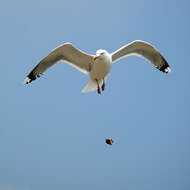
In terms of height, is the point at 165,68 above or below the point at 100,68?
above

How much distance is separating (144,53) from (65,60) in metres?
1.34

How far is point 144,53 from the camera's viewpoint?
5.49m

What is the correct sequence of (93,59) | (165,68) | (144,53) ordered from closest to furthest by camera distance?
(93,59), (144,53), (165,68)

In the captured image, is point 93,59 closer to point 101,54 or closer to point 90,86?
point 101,54

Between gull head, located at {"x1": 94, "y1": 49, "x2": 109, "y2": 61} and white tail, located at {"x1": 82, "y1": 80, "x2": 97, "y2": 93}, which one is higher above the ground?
gull head, located at {"x1": 94, "y1": 49, "x2": 109, "y2": 61}

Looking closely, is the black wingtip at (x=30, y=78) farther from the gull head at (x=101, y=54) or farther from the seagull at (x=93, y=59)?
the gull head at (x=101, y=54)

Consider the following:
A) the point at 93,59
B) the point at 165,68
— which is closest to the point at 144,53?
the point at 165,68

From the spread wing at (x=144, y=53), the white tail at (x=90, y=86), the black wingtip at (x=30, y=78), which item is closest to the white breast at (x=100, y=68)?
the white tail at (x=90, y=86)

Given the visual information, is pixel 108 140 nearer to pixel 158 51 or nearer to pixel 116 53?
pixel 116 53

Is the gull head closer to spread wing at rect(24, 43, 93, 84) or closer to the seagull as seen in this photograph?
the seagull

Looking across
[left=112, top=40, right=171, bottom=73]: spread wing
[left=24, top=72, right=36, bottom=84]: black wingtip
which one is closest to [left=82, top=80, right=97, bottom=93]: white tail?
[left=112, top=40, right=171, bottom=73]: spread wing

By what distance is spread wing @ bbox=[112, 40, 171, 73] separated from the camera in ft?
17.2

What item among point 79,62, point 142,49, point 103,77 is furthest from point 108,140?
point 142,49

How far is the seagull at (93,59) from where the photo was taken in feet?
15.8
